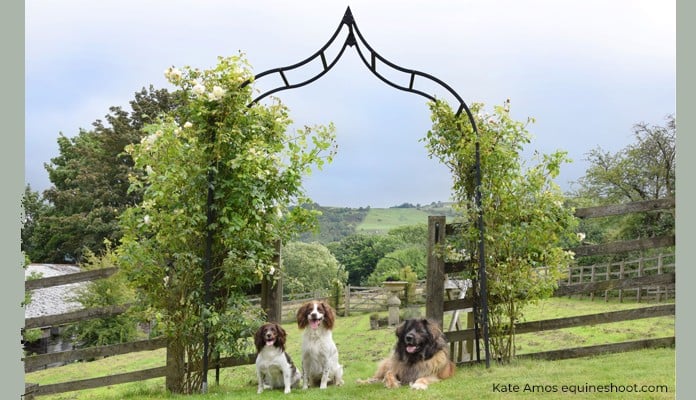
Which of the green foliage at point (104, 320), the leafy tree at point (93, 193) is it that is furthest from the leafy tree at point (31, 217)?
the green foliage at point (104, 320)

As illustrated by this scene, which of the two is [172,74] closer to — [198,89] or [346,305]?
[198,89]

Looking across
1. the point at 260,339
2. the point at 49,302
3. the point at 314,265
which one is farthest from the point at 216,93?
the point at 49,302

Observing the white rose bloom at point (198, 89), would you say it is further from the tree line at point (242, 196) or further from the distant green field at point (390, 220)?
the distant green field at point (390, 220)

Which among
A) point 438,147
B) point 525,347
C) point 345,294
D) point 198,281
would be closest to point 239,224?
point 198,281

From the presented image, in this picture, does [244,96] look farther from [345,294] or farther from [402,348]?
[345,294]

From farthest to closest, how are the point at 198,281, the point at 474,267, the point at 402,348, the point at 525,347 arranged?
the point at 525,347 → the point at 474,267 → the point at 198,281 → the point at 402,348

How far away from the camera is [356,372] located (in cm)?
723

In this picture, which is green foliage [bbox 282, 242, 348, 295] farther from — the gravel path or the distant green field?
the gravel path

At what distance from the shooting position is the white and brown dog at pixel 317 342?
579cm

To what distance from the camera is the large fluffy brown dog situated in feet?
19.0

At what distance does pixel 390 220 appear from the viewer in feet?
46.1

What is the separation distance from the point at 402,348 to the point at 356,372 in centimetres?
151

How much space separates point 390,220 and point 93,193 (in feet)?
37.6

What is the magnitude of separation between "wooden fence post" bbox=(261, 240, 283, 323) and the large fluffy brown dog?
1322 millimetres
